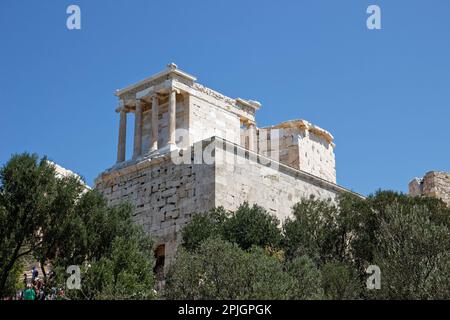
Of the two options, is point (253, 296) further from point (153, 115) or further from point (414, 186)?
point (414, 186)

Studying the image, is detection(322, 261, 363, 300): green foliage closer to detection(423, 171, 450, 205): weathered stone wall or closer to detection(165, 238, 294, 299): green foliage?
detection(165, 238, 294, 299): green foliage

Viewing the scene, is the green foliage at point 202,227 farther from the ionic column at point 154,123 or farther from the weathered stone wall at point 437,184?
the weathered stone wall at point 437,184

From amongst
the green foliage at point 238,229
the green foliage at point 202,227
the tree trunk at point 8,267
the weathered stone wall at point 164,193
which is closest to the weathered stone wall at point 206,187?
the weathered stone wall at point 164,193

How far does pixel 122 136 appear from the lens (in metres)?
28.6

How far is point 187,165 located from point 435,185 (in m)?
12.6

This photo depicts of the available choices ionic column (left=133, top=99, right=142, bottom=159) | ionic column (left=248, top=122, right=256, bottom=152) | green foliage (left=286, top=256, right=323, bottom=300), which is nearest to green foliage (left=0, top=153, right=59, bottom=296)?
green foliage (left=286, top=256, right=323, bottom=300)

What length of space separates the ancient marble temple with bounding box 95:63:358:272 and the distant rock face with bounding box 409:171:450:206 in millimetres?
5021

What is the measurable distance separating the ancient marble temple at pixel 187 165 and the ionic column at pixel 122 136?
0.07 feet

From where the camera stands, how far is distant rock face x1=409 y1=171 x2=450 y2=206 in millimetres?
30969

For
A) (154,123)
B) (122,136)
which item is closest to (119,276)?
(154,123)

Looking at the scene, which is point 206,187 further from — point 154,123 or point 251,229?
point 154,123

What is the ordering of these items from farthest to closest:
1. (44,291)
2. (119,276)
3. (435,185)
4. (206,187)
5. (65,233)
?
(435,185), (206,187), (65,233), (44,291), (119,276)
